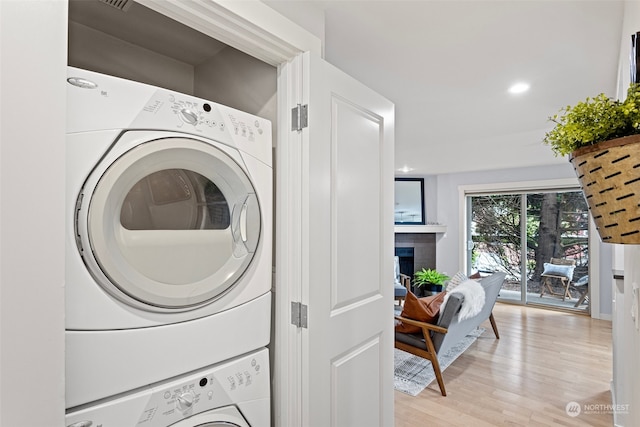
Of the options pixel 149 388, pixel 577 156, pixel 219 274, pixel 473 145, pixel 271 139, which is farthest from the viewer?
pixel 473 145

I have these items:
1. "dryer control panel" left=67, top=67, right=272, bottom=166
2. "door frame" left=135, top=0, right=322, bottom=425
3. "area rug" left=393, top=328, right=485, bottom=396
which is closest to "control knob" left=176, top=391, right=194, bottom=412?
"door frame" left=135, top=0, right=322, bottom=425

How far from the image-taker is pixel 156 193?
3.55 feet

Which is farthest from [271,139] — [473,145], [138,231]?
[473,145]

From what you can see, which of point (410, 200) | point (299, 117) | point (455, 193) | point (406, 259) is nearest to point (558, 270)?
point (455, 193)

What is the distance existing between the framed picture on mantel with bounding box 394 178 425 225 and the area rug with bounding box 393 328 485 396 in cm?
343

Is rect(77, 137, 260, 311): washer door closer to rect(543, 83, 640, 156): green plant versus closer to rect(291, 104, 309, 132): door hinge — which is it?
rect(291, 104, 309, 132): door hinge

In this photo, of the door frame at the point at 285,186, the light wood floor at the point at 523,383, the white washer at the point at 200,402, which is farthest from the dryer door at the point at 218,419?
the light wood floor at the point at 523,383

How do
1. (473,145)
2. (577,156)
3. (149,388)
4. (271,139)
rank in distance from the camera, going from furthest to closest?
(473,145) < (271,139) < (149,388) < (577,156)

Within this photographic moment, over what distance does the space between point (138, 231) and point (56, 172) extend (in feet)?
1.02

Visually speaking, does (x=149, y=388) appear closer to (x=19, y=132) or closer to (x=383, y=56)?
(x=19, y=132)

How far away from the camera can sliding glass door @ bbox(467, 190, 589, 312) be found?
5477mm

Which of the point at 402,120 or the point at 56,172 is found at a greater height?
the point at 402,120

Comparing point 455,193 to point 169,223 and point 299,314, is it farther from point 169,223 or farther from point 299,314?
point 169,223

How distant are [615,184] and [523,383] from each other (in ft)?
10.4
